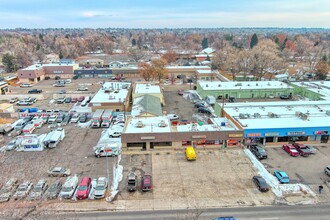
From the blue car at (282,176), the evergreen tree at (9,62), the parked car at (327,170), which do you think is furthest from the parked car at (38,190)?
the evergreen tree at (9,62)

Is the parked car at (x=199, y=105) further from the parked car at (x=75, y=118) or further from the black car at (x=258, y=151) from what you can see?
the parked car at (x=75, y=118)

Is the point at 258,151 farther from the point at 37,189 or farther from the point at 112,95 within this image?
the point at 112,95

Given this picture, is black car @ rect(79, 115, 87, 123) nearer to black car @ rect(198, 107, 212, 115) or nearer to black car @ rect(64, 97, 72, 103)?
black car @ rect(64, 97, 72, 103)

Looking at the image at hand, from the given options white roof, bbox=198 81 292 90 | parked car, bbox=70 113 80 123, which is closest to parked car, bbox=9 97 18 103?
parked car, bbox=70 113 80 123

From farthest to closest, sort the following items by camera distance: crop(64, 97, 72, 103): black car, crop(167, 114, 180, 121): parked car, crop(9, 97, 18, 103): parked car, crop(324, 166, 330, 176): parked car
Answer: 1. crop(9, 97, 18, 103): parked car
2. crop(64, 97, 72, 103): black car
3. crop(167, 114, 180, 121): parked car
4. crop(324, 166, 330, 176): parked car

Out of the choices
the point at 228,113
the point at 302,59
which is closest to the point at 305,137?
the point at 228,113

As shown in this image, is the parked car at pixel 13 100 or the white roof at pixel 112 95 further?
the parked car at pixel 13 100
